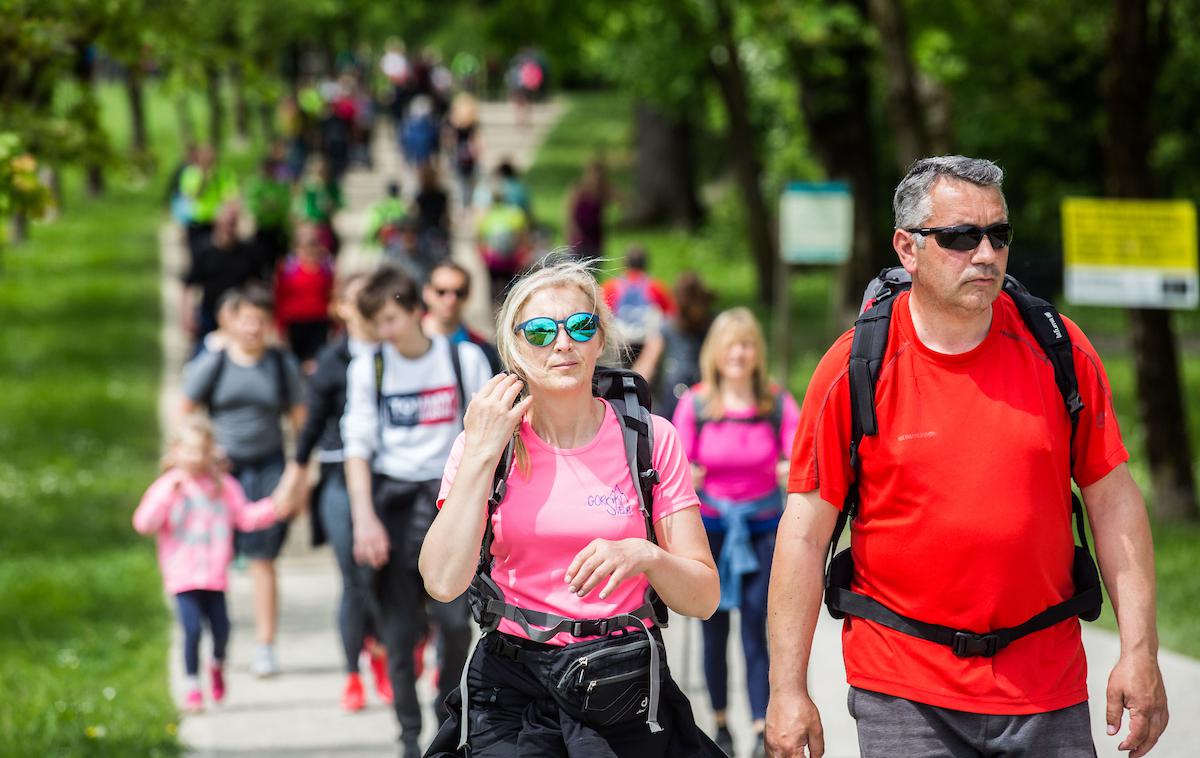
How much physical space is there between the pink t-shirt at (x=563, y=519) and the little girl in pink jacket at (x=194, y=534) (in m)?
4.54

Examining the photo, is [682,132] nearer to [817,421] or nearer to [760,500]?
[760,500]

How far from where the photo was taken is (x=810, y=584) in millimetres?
4094

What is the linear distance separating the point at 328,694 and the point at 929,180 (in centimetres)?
549

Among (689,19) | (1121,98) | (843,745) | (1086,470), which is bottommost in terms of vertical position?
(843,745)

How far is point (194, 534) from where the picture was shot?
8.41 meters

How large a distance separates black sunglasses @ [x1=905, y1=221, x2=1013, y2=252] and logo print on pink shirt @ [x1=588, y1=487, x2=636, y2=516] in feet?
3.07

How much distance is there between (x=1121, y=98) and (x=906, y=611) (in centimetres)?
787

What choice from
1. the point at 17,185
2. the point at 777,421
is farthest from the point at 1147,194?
the point at 17,185

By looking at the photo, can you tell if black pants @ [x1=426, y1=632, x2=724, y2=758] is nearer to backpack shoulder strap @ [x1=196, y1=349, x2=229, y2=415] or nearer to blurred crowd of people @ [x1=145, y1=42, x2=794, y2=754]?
blurred crowd of people @ [x1=145, y1=42, x2=794, y2=754]

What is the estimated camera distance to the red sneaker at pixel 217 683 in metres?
8.55

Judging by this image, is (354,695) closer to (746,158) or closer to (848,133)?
(848,133)

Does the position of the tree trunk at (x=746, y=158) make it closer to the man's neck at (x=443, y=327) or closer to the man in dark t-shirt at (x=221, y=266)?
the man in dark t-shirt at (x=221, y=266)

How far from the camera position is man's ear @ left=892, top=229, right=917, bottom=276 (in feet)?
13.3

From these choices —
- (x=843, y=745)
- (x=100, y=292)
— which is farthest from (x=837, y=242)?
(x=100, y=292)
